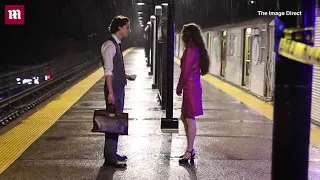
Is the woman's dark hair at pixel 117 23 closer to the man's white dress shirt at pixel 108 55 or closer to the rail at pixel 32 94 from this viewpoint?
the man's white dress shirt at pixel 108 55

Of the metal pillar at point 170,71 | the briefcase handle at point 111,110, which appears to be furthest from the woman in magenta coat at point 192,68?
the metal pillar at point 170,71

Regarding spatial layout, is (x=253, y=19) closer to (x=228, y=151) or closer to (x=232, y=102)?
(x=232, y=102)

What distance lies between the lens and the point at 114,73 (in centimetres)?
529

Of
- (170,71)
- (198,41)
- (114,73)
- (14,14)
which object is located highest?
(14,14)

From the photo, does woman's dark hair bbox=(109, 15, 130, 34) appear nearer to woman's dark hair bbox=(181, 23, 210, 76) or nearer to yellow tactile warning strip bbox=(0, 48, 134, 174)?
woman's dark hair bbox=(181, 23, 210, 76)

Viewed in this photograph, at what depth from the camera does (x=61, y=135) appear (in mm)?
7277

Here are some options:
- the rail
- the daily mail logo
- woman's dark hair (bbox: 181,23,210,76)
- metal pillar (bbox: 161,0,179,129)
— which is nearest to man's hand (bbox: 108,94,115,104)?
woman's dark hair (bbox: 181,23,210,76)

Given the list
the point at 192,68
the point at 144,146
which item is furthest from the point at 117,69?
the point at 144,146

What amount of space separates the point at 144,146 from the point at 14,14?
27.5 meters

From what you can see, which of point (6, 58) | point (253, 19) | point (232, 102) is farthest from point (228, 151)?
point (6, 58)

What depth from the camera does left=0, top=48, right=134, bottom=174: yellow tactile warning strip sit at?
597 cm

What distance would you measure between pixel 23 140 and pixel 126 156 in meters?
1.83

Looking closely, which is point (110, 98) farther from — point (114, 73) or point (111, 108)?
point (114, 73)

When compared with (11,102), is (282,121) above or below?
above
